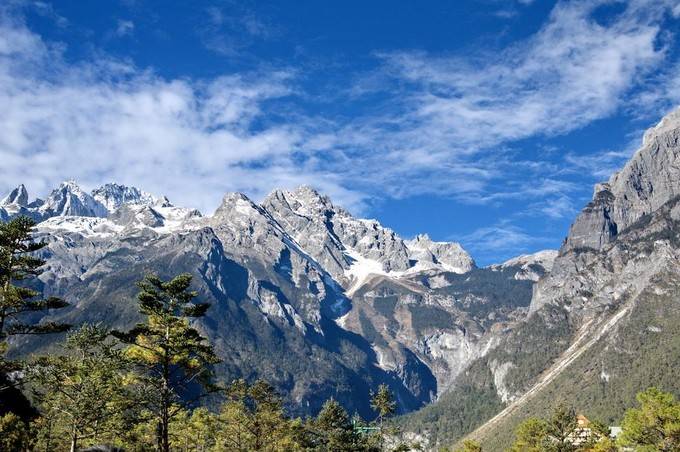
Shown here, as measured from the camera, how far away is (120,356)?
145 ft

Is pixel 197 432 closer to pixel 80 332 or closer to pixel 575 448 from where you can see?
pixel 80 332

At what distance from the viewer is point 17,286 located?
42281mm

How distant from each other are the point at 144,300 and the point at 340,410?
9315 cm

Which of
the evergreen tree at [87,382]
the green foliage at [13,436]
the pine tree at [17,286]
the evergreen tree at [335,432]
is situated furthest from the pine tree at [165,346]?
the evergreen tree at [335,432]

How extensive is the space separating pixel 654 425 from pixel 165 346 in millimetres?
50089

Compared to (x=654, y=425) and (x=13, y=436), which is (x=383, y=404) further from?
(x=13, y=436)

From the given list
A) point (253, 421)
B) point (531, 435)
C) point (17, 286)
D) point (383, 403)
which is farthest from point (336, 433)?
point (17, 286)

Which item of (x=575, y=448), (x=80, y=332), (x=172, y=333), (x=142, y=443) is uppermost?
(x=80, y=332)

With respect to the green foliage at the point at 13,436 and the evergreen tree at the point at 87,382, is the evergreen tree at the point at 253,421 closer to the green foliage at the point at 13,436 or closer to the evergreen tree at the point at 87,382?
the evergreen tree at the point at 87,382

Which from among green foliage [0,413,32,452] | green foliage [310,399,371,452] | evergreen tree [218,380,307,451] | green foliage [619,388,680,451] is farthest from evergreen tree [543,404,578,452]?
green foliage [0,413,32,452]

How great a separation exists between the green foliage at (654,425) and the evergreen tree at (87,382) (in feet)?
167

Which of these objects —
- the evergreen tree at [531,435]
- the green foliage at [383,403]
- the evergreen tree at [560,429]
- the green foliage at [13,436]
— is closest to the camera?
the green foliage at [13,436]

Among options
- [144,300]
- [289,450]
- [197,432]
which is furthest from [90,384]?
[289,450]

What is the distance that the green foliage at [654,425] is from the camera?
6066cm
